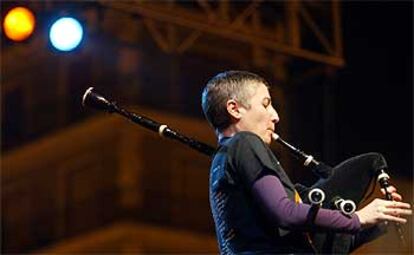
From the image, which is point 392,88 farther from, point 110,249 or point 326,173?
point 326,173

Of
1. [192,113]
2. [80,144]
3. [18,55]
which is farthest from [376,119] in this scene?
[18,55]

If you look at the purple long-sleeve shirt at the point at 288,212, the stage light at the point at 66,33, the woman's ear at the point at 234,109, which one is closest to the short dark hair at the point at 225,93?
the woman's ear at the point at 234,109

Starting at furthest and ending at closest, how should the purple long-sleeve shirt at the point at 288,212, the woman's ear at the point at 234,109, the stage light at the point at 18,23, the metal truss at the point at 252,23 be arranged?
1. the metal truss at the point at 252,23
2. the stage light at the point at 18,23
3. the woman's ear at the point at 234,109
4. the purple long-sleeve shirt at the point at 288,212

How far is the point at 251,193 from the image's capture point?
9.08 ft

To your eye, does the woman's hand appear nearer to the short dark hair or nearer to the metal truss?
the short dark hair

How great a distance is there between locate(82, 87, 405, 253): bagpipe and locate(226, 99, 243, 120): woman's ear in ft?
0.38

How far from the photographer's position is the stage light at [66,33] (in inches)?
258

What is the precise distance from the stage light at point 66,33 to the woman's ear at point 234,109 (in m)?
3.73

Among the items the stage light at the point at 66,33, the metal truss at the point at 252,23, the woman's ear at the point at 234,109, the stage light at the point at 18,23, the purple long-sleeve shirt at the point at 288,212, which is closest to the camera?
the purple long-sleeve shirt at the point at 288,212

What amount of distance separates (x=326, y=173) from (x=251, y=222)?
1.12ft

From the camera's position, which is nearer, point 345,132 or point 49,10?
point 49,10

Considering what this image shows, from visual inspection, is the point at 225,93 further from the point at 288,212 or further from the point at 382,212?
the point at 382,212

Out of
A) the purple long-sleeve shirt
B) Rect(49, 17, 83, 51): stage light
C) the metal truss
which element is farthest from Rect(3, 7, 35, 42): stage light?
the purple long-sleeve shirt

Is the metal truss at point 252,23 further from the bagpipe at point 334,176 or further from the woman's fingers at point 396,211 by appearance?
the woman's fingers at point 396,211
